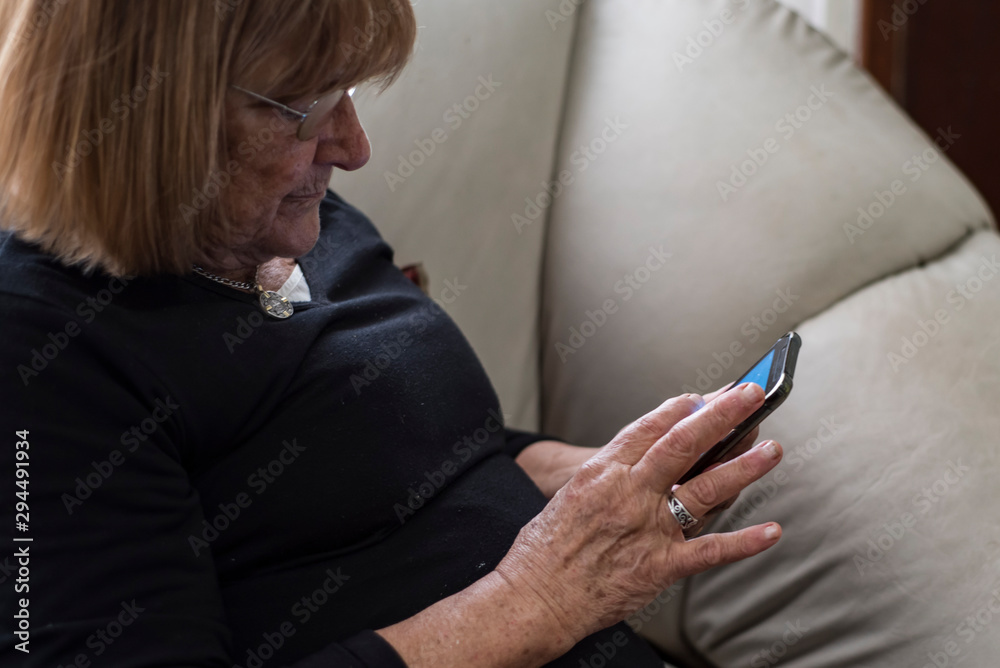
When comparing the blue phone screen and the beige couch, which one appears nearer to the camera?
the blue phone screen

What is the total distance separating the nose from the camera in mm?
625

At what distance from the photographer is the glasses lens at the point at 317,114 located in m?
0.58

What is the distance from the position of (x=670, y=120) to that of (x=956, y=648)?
0.59 metres

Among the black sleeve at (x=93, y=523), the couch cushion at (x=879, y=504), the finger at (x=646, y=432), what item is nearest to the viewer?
the black sleeve at (x=93, y=523)

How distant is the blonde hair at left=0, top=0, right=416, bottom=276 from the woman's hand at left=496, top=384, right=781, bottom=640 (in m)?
0.32

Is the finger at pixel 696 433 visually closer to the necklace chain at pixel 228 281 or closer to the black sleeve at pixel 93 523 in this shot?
the black sleeve at pixel 93 523

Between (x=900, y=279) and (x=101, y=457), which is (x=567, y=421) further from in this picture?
(x=101, y=457)

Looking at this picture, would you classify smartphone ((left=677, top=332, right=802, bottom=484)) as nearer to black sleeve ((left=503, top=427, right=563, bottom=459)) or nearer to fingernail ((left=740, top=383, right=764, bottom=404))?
fingernail ((left=740, top=383, right=764, bottom=404))

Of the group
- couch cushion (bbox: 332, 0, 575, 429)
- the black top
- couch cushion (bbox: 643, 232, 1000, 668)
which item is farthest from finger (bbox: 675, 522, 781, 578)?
couch cushion (bbox: 332, 0, 575, 429)

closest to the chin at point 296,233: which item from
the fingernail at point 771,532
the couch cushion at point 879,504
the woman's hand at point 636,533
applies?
the woman's hand at point 636,533

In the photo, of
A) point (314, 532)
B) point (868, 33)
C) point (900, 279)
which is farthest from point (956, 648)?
point (868, 33)

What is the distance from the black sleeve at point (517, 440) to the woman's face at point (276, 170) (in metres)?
0.33

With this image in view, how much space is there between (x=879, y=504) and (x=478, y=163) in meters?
0.55

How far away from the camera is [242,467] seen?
→ 62 cm
